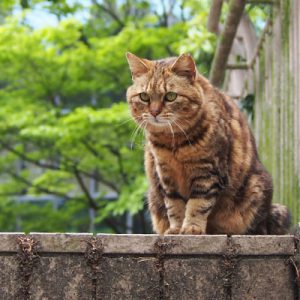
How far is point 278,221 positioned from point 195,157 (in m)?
0.73

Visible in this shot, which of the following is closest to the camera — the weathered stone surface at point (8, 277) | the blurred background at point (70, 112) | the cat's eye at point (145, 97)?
the weathered stone surface at point (8, 277)

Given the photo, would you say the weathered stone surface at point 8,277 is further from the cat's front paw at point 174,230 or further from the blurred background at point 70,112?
the blurred background at point 70,112

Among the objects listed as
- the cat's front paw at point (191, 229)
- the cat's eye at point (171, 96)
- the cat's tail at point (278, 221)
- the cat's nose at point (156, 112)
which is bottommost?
the cat's front paw at point (191, 229)

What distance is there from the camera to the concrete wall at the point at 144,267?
2.69 meters

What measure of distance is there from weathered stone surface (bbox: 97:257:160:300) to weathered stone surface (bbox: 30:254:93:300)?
0.06 meters

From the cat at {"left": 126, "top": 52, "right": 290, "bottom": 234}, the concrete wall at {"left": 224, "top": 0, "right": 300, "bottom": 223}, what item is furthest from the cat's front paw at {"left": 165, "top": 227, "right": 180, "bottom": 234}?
the concrete wall at {"left": 224, "top": 0, "right": 300, "bottom": 223}

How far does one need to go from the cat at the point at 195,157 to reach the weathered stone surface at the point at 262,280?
0.61 m

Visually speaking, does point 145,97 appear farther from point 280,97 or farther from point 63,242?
point 280,97

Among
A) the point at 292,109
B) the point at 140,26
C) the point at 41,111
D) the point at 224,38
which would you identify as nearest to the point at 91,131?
the point at 41,111

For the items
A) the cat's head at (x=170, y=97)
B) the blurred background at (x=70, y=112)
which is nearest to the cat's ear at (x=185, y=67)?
the cat's head at (x=170, y=97)

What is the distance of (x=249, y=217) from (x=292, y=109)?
0.97 metres

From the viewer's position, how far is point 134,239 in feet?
8.96

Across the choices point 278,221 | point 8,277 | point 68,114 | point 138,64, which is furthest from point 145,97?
point 68,114

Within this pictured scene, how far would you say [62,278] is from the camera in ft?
8.87
